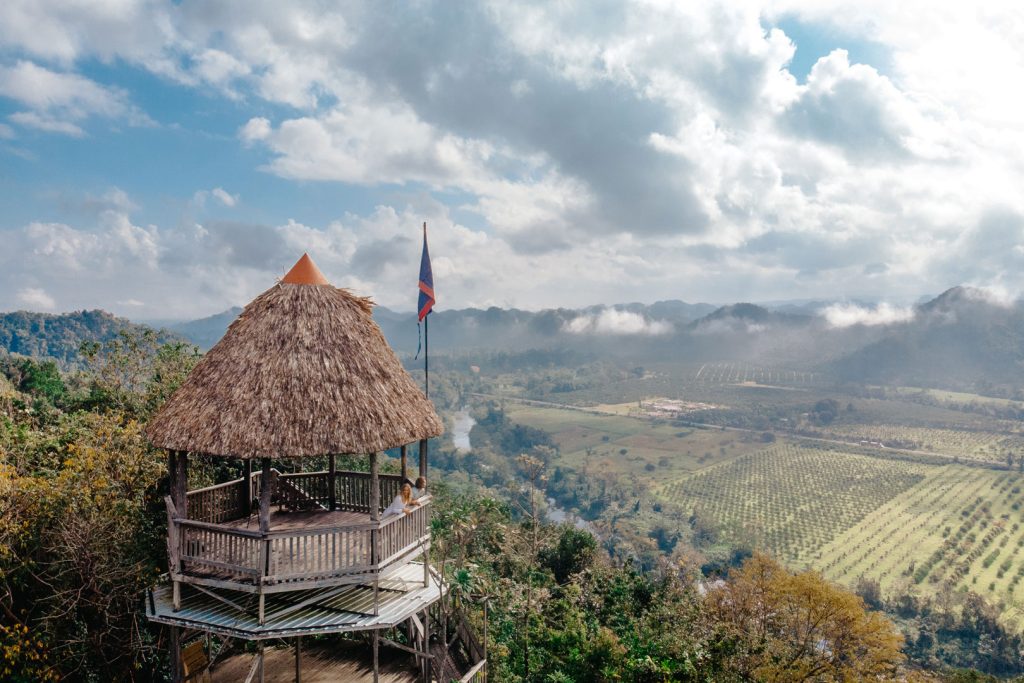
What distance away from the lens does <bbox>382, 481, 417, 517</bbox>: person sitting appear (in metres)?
10.9

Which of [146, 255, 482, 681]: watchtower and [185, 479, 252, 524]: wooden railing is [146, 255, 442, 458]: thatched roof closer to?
[146, 255, 482, 681]: watchtower

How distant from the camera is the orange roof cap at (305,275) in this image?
11.8m

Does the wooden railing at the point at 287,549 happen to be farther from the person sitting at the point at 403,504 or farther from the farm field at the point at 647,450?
the farm field at the point at 647,450

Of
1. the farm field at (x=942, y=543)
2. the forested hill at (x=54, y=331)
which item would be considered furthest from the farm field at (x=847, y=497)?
the forested hill at (x=54, y=331)

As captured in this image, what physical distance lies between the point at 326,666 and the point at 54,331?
492ft

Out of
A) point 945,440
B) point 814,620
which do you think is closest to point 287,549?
point 814,620

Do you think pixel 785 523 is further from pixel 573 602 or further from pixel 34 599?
pixel 34 599

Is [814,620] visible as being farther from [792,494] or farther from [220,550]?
[792,494]

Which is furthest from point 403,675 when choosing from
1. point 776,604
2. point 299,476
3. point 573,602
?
point 776,604

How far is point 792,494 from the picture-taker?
136375 mm

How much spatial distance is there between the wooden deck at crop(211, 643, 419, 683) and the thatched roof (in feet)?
16.3

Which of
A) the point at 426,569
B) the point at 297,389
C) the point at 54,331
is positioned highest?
the point at 54,331

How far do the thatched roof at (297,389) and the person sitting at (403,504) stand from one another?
3.70 feet

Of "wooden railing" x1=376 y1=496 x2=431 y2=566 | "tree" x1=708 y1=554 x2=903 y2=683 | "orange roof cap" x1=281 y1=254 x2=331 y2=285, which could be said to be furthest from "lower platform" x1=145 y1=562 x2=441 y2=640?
"tree" x1=708 y1=554 x2=903 y2=683
